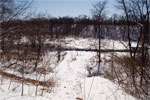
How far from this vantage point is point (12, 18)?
4152mm

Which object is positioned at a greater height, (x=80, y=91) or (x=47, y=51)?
(x=47, y=51)

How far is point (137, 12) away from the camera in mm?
6516

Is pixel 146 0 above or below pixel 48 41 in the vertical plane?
above

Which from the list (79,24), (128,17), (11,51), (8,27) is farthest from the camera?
(79,24)

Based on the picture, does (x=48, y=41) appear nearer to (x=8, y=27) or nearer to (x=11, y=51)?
(x=11, y=51)

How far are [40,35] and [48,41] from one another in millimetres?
813

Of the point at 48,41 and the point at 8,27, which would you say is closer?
the point at 8,27

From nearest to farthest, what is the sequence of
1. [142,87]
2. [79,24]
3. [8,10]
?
[142,87] < [8,10] < [79,24]

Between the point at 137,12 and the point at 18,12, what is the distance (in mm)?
6163

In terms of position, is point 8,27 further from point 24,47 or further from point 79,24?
point 79,24

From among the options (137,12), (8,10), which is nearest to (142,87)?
(8,10)

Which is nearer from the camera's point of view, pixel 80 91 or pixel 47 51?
pixel 80 91

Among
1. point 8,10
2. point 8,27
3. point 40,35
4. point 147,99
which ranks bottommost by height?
point 147,99

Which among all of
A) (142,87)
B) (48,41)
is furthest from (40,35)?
(142,87)
